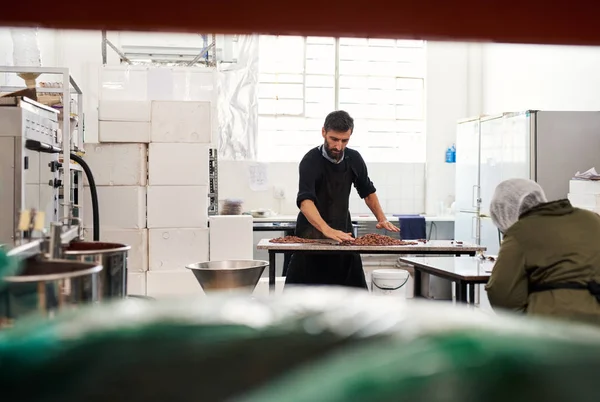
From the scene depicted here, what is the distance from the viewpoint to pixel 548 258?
2.49m

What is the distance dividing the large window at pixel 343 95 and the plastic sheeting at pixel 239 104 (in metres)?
0.78

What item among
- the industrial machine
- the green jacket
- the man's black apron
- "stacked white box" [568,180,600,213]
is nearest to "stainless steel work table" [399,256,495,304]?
the man's black apron

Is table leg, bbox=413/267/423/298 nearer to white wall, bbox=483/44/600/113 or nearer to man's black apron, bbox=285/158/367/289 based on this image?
man's black apron, bbox=285/158/367/289

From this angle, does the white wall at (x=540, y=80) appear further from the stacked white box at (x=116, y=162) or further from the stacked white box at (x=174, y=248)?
the stacked white box at (x=116, y=162)

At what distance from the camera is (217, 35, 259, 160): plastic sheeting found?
6.96m

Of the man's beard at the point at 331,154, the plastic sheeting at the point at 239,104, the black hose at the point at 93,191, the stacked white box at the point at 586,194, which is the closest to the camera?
the black hose at the point at 93,191


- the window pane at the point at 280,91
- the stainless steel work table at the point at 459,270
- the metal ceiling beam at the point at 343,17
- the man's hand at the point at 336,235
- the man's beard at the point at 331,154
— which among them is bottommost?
the stainless steel work table at the point at 459,270

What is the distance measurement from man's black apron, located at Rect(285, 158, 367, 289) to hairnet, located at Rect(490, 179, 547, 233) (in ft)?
4.41

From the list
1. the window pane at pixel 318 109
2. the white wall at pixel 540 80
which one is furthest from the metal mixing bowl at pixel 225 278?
the window pane at pixel 318 109

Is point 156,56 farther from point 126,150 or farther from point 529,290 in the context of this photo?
point 529,290

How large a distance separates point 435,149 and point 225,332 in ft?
26.0

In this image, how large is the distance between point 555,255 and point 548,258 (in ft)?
0.12

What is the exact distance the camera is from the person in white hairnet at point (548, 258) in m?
2.41

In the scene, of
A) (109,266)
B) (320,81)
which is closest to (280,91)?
(320,81)
